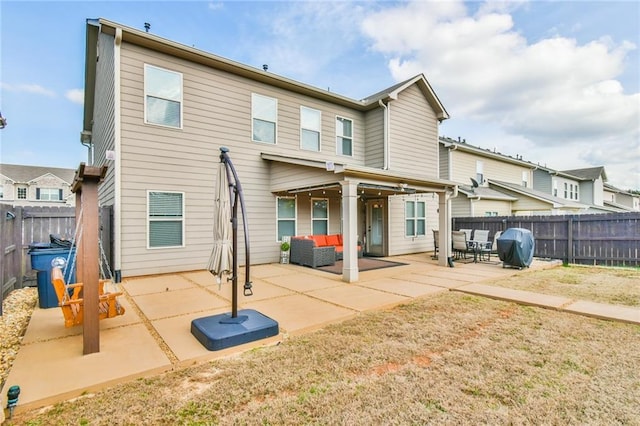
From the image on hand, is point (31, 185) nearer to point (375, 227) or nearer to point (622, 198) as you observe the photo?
point (375, 227)

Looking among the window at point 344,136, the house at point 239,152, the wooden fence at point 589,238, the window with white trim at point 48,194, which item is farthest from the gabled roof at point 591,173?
the window with white trim at point 48,194

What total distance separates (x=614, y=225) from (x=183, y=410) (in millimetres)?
12413

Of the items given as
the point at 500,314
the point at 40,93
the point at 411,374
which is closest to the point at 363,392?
the point at 411,374

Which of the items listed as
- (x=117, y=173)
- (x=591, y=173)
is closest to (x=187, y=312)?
(x=117, y=173)

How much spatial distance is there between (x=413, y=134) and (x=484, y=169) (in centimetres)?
913

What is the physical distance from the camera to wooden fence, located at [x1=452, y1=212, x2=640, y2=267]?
926cm

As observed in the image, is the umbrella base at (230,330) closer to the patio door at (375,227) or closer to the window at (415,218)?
the patio door at (375,227)

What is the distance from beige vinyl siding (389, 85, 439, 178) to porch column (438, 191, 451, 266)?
95.8 inches

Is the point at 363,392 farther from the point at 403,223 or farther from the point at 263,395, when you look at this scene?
the point at 403,223

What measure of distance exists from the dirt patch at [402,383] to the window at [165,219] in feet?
17.7

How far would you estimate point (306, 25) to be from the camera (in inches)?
460

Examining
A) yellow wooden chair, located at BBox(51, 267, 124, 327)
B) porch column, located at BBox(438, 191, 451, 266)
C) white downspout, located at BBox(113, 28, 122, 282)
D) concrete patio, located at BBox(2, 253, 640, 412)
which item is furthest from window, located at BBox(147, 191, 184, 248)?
porch column, located at BBox(438, 191, 451, 266)

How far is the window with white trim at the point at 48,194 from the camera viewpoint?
2930 cm

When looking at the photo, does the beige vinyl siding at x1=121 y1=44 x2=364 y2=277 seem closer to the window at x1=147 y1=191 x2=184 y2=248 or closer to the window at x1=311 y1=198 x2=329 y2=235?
the window at x1=147 y1=191 x2=184 y2=248
